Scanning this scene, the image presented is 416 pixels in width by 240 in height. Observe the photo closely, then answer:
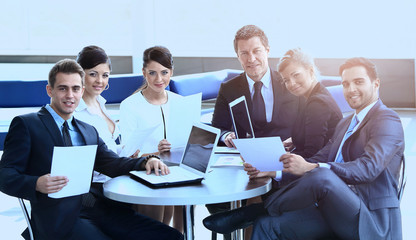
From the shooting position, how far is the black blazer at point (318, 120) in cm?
269

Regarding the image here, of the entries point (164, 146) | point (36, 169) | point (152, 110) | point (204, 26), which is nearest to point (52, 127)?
point (36, 169)

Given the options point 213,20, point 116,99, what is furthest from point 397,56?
point 116,99

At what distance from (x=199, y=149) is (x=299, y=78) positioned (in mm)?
756

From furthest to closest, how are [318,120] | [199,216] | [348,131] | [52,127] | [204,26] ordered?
[204,26], [199,216], [318,120], [348,131], [52,127]

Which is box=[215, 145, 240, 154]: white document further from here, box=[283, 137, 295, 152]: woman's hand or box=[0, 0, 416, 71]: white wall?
box=[0, 0, 416, 71]: white wall

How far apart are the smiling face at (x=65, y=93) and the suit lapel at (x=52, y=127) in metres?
0.08

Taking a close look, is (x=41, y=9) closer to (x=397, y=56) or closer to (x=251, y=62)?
(x=397, y=56)

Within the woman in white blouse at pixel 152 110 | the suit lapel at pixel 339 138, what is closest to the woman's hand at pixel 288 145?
the suit lapel at pixel 339 138

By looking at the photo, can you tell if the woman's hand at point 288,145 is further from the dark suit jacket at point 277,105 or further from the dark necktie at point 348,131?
the dark necktie at point 348,131

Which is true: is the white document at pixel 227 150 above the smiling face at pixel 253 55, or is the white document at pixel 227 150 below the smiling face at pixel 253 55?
below

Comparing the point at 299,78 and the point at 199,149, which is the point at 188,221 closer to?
the point at 199,149

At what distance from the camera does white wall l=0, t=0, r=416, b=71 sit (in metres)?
8.95

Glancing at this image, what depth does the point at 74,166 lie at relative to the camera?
6.72 feet

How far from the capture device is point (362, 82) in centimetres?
237
